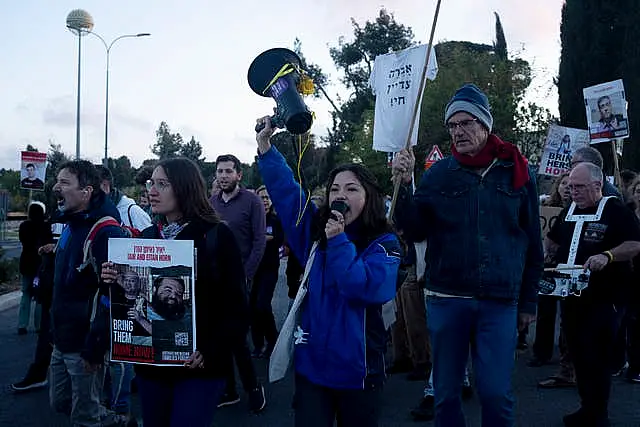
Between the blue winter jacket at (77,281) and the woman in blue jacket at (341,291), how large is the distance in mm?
1274

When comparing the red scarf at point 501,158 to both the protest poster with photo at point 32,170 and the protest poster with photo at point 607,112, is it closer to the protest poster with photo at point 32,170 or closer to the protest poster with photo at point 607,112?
the protest poster with photo at point 607,112

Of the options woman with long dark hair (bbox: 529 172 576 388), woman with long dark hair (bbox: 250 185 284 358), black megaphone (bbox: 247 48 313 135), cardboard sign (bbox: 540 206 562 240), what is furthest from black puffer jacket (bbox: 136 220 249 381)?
cardboard sign (bbox: 540 206 562 240)

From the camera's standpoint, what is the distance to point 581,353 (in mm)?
4652

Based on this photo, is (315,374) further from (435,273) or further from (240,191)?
(240,191)

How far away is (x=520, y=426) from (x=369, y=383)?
2.56m

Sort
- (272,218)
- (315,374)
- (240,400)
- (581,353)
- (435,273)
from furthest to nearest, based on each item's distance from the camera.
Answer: (272,218)
(240,400)
(581,353)
(435,273)
(315,374)

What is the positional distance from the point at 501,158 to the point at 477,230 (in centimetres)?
43

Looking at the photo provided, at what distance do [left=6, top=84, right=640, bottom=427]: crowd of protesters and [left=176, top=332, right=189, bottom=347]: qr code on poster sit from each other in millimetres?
57

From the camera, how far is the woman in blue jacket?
2.82 meters

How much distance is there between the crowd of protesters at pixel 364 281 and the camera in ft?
9.50

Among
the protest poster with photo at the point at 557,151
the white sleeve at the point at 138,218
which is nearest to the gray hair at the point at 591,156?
the white sleeve at the point at 138,218

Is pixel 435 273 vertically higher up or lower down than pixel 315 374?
higher up

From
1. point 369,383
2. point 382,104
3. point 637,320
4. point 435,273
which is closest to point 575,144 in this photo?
point 637,320

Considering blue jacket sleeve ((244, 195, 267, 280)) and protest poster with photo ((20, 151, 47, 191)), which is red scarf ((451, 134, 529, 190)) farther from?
protest poster with photo ((20, 151, 47, 191))
